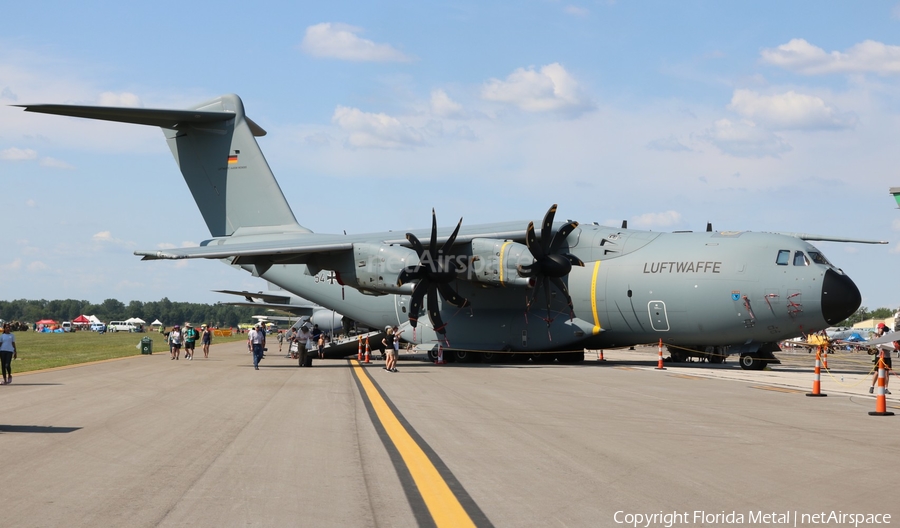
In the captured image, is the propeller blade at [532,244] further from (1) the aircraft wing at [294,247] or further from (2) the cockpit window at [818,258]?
(2) the cockpit window at [818,258]

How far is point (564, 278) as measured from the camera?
28797 millimetres

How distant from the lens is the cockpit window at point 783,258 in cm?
2522

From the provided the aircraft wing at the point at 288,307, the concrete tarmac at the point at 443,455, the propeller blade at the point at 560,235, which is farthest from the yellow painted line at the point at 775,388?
the aircraft wing at the point at 288,307

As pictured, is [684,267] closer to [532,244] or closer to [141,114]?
[532,244]

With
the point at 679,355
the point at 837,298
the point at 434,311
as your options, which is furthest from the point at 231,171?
the point at 837,298

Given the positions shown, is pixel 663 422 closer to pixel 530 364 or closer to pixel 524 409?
pixel 524 409

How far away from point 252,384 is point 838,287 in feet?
51.8

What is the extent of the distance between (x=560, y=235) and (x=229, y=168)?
13.1m

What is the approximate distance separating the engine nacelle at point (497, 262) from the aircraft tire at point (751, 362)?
698 centimetres

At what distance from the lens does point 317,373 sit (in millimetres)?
25031

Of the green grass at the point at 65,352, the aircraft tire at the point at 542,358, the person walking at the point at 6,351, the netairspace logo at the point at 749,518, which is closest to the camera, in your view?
the netairspace logo at the point at 749,518

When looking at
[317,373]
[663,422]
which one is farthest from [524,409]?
[317,373]

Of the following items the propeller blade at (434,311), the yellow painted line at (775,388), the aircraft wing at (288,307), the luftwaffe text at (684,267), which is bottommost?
the yellow painted line at (775,388)

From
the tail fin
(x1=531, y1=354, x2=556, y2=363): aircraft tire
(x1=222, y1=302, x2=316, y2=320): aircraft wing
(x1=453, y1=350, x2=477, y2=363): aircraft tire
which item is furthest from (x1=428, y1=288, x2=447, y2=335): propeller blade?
(x1=222, y1=302, x2=316, y2=320): aircraft wing
